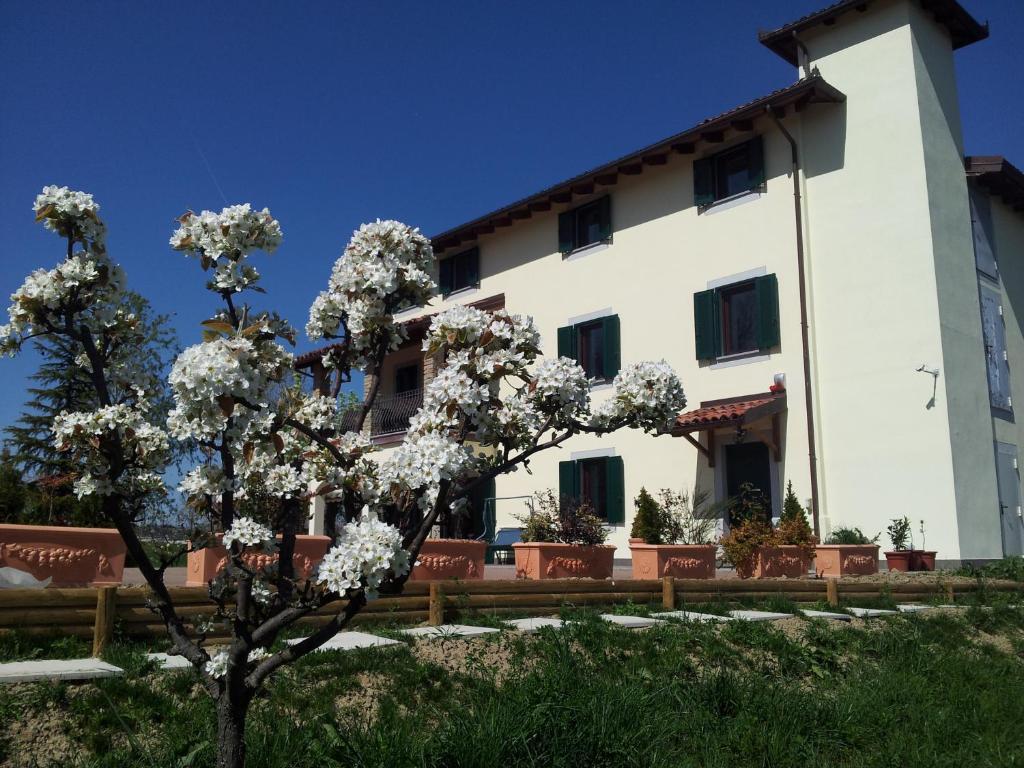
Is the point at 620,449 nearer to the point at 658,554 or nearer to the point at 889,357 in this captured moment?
the point at 889,357

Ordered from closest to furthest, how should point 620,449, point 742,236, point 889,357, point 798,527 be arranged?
point 798,527
point 889,357
point 742,236
point 620,449

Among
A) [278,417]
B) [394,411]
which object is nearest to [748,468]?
[394,411]

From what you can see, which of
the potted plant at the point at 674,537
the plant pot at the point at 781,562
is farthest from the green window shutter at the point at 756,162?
the plant pot at the point at 781,562

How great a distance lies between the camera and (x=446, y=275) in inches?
860

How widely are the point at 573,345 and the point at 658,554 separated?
7.97 meters

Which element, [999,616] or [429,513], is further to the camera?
[999,616]

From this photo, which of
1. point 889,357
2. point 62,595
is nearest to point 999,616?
point 889,357

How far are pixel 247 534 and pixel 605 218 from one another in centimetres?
1568

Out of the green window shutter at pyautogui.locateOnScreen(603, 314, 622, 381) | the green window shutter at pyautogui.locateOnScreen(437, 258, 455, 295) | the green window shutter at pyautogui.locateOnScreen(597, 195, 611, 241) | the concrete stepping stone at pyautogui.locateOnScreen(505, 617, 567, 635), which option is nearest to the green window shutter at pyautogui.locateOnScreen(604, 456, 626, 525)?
the green window shutter at pyautogui.locateOnScreen(603, 314, 622, 381)

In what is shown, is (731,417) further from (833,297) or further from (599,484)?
(599,484)

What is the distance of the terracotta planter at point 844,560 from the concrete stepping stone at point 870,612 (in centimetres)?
272

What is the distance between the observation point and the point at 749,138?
15953mm

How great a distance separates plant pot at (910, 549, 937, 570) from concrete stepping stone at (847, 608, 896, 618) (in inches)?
141

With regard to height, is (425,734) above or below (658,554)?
below
